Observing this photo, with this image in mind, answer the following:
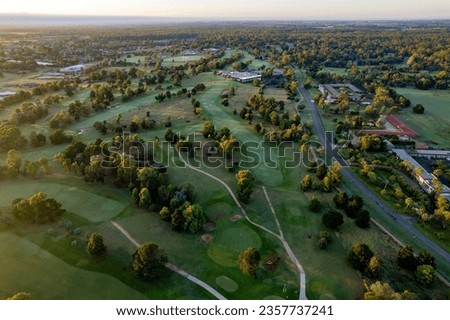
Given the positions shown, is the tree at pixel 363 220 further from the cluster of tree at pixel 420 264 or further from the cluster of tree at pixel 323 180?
the cluster of tree at pixel 323 180

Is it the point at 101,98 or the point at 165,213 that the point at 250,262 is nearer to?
the point at 165,213

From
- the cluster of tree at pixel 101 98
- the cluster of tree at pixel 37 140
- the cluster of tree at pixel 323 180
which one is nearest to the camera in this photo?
the cluster of tree at pixel 323 180

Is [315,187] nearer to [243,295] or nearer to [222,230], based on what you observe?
[222,230]

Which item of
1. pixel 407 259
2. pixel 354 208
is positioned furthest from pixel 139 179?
pixel 407 259

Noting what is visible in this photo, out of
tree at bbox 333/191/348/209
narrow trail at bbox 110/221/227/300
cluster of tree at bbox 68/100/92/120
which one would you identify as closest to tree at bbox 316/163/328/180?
tree at bbox 333/191/348/209

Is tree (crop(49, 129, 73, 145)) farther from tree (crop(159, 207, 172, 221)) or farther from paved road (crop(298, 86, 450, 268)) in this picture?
paved road (crop(298, 86, 450, 268))

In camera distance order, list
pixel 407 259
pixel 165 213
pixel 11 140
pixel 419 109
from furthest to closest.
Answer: pixel 419 109 → pixel 11 140 → pixel 165 213 → pixel 407 259

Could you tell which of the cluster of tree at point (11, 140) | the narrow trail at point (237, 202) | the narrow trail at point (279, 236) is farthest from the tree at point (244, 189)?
the cluster of tree at point (11, 140)
